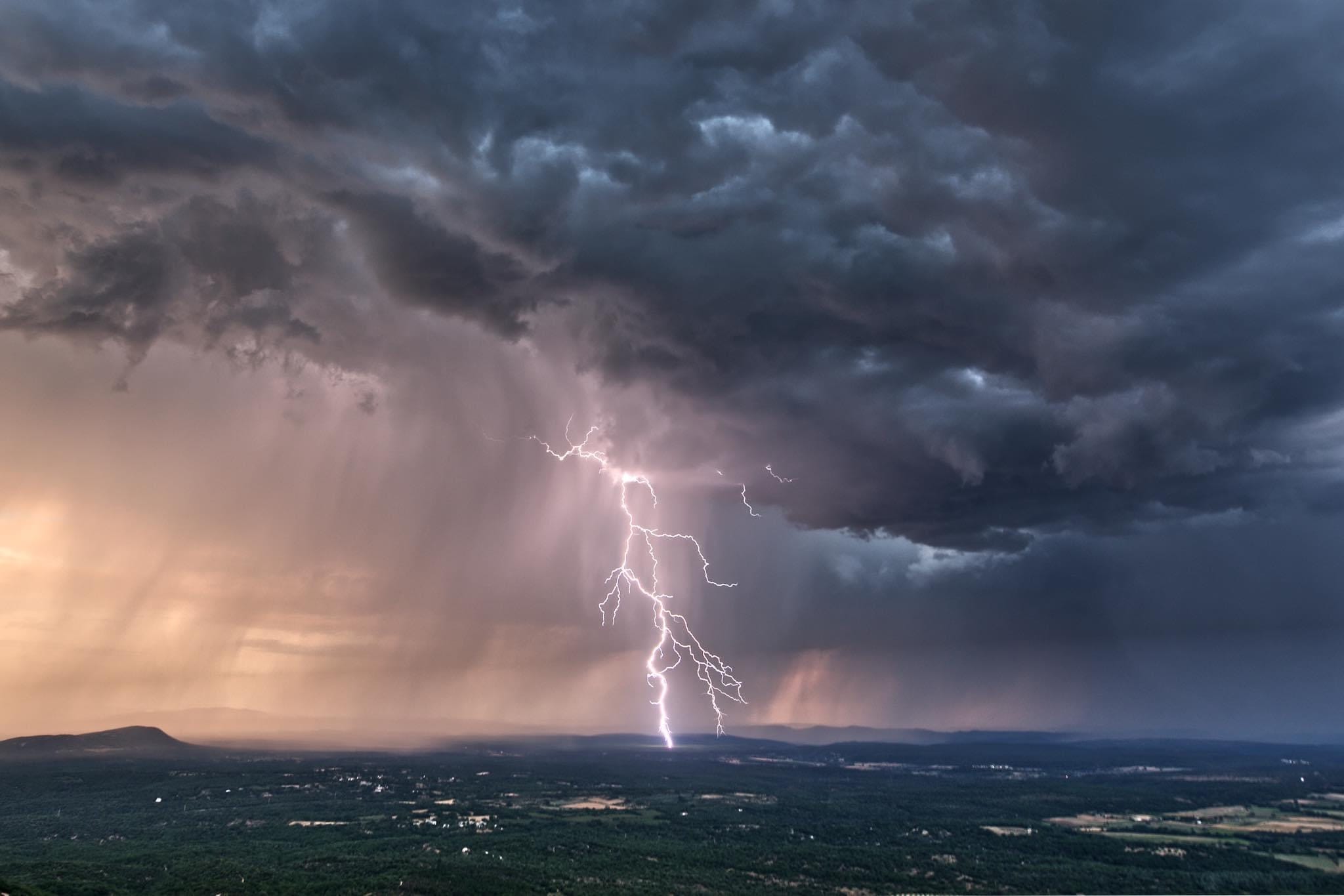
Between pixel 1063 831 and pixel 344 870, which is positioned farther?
pixel 1063 831

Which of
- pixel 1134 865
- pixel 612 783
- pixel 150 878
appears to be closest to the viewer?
pixel 150 878

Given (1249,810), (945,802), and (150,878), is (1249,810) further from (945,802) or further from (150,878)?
Answer: (150,878)

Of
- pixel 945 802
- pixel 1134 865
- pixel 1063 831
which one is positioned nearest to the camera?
pixel 1134 865

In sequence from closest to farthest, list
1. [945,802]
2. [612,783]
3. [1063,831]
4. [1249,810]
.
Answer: [1063,831] < [1249,810] < [945,802] < [612,783]

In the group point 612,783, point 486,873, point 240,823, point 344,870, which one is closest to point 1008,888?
point 486,873

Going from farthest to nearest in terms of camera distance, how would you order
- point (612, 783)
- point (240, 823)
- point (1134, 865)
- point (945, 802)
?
point (612, 783) < point (945, 802) < point (240, 823) < point (1134, 865)

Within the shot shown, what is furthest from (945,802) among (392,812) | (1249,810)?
(392,812)

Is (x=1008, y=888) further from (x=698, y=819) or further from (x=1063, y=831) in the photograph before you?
(x=698, y=819)

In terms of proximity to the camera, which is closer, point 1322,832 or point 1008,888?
point 1008,888
